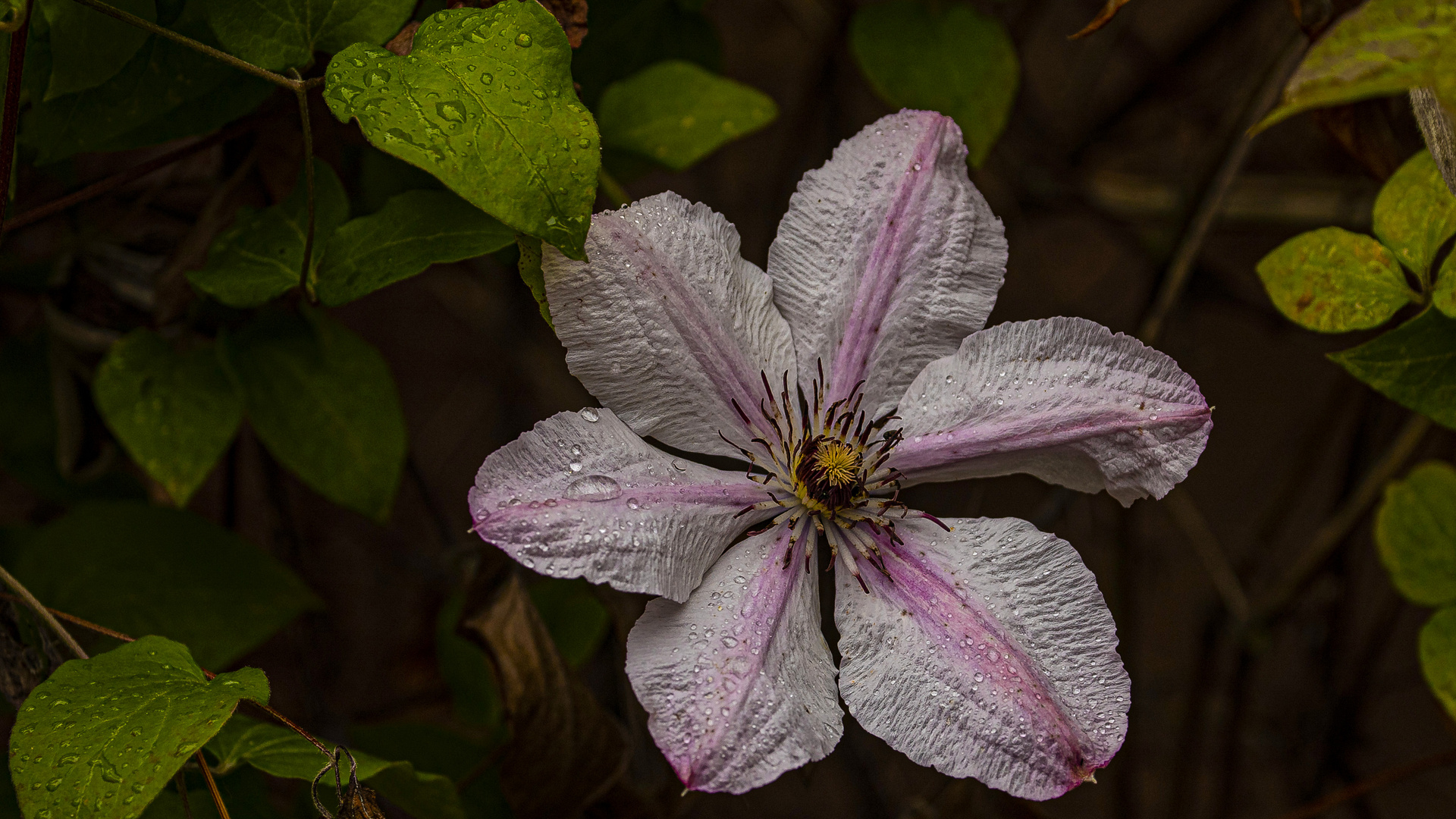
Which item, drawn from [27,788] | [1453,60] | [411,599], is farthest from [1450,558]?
[411,599]

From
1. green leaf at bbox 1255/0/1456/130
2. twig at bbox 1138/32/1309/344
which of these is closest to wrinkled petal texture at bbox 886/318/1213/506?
green leaf at bbox 1255/0/1456/130

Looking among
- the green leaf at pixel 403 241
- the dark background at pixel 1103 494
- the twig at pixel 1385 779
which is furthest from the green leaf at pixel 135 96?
the twig at pixel 1385 779

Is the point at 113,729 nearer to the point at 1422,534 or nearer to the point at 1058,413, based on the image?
the point at 1058,413

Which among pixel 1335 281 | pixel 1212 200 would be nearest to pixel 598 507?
pixel 1335 281

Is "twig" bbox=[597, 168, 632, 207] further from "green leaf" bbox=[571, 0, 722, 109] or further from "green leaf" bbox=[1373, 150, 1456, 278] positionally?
"green leaf" bbox=[1373, 150, 1456, 278]

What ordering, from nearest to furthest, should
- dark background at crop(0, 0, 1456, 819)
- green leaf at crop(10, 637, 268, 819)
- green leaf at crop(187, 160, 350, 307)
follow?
1. green leaf at crop(10, 637, 268, 819)
2. green leaf at crop(187, 160, 350, 307)
3. dark background at crop(0, 0, 1456, 819)

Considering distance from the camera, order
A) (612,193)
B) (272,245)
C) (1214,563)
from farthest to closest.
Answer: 1. (1214,563)
2. (612,193)
3. (272,245)
